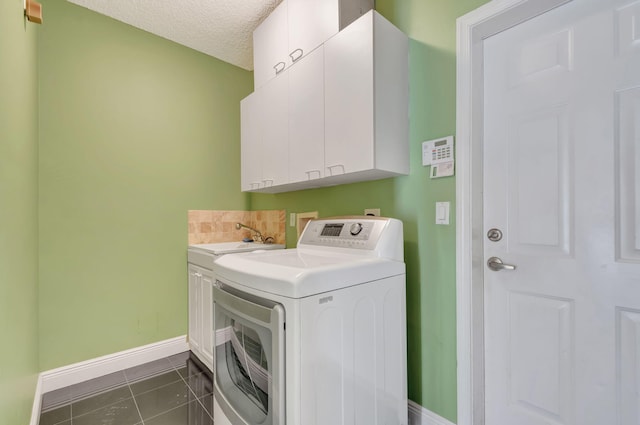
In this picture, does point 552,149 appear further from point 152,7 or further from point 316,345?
point 152,7

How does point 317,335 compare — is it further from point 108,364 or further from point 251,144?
point 108,364

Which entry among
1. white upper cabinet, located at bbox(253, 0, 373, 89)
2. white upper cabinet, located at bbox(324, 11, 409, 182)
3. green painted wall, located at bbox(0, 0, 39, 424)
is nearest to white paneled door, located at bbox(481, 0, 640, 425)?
white upper cabinet, located at bbox(324, 11, 409, 182)

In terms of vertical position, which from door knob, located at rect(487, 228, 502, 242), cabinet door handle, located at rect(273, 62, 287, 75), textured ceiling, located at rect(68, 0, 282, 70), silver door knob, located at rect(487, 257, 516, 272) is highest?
textured ceiling, located at rect(68, 0, 282, 70)

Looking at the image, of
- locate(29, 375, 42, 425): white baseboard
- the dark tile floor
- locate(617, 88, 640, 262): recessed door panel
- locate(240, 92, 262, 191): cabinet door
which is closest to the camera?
locate(617, 88, 640, 262): recessed door panel

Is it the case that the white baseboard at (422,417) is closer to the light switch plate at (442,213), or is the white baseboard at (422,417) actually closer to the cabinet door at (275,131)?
the light switch plate at (442,213)

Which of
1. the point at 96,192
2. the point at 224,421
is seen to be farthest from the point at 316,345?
the point at 96,192

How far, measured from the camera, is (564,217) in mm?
1205

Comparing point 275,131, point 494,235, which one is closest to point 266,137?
point 275,131

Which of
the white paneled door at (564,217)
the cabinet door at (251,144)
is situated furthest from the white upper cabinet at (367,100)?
the cabinet door at (251,144)

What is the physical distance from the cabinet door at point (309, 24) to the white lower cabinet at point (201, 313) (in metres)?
1.69

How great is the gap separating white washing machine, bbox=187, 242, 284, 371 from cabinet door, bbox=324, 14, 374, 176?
1133 millimetres

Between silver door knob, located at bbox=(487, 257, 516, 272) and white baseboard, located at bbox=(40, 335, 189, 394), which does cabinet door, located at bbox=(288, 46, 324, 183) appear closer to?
silver door knob, located at bbox=(487, 257, 516, 272)

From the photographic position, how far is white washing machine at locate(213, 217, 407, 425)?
1.03 metres

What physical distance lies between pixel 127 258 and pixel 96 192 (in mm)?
556
